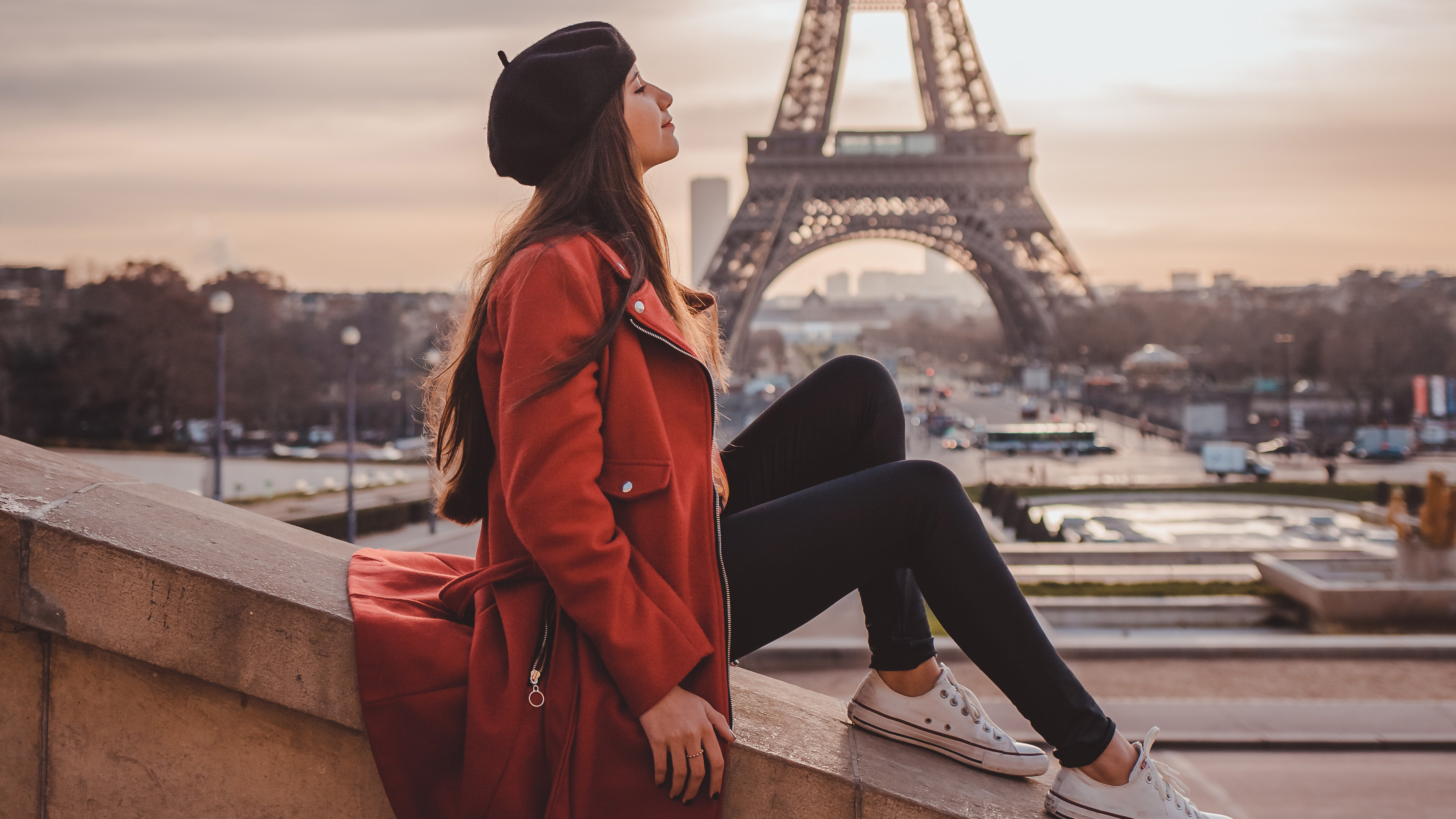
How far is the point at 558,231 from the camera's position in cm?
189

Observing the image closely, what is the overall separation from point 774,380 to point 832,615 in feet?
141

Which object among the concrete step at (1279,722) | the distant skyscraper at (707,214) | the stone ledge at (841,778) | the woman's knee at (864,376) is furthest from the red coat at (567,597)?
the distant skyscraper at (707,214)

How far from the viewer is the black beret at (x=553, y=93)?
1.92m

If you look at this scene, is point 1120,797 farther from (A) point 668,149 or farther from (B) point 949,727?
(A) point 668,149

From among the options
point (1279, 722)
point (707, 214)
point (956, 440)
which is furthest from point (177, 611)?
point (707, 214)

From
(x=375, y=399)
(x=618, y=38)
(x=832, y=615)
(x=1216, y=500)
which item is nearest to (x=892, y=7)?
(x=1216, y=500)

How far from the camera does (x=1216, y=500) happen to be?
21672 mm

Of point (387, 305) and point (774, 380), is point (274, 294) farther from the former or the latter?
point (774, 380)

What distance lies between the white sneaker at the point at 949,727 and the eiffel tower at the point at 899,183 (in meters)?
30.3

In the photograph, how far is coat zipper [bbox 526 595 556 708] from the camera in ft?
5.57

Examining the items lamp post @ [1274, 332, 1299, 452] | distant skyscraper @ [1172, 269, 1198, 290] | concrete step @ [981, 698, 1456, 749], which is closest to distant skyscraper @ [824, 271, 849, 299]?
distant skyscraper @ [1172, 269, 1198, 290]

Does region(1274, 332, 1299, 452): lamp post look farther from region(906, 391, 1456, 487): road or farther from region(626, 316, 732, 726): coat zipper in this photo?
region(626, 316, 732, 726): coat zipper

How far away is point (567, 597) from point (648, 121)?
2.95 ft

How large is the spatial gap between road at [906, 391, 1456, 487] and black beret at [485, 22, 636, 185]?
781 inches
